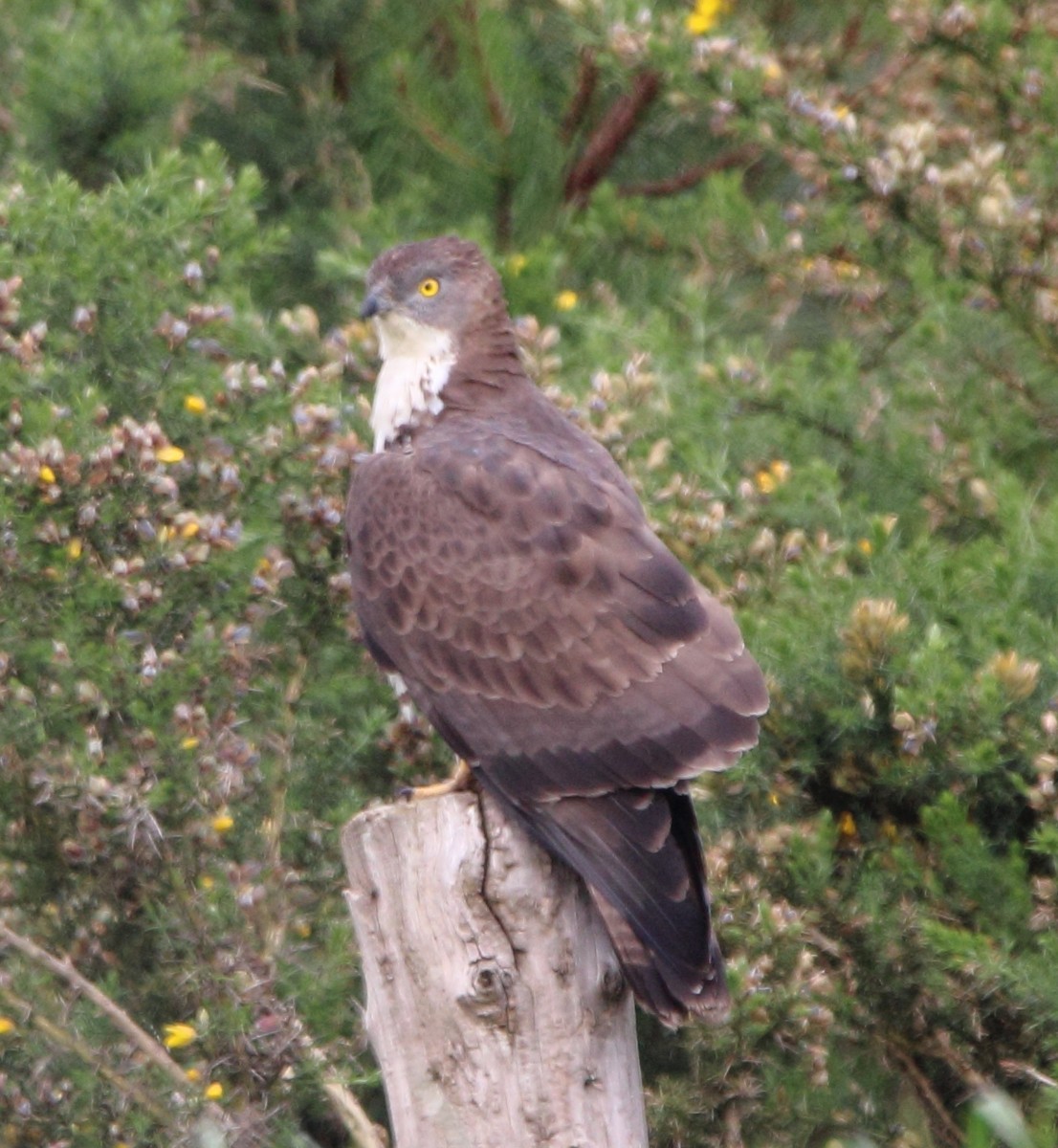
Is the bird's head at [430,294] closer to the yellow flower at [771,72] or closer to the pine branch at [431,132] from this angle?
the yellow flower at [771,72]

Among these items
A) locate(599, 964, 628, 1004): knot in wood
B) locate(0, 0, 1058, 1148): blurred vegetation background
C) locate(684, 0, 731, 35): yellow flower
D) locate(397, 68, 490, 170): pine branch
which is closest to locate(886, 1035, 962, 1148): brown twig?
locate(0, 0, 1058, 1148): blurred vegetation background

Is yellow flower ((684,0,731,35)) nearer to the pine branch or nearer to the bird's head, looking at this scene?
the pine branch

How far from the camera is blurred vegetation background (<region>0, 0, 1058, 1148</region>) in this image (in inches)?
175

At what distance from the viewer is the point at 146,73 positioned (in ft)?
20.6

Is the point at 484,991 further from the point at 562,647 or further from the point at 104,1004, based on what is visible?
the point at 104,1004

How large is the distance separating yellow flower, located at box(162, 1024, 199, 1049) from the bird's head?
1670 millimetres

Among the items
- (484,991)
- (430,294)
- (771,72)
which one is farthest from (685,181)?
(484,991)

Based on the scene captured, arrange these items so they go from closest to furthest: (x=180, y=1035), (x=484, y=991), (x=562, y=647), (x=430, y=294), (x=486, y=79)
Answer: (x=484, y=991) < (x=562, y=647) < (x=180, y=1035) < (x=430, y=294) < (x=486, y=79)

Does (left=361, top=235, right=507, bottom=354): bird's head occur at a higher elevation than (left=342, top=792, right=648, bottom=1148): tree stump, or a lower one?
higher

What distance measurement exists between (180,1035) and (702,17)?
148 inches

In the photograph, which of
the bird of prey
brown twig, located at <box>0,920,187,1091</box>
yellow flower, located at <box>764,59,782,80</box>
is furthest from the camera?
yellow flower, located at <box>764,59,782,80</box>

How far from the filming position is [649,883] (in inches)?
141

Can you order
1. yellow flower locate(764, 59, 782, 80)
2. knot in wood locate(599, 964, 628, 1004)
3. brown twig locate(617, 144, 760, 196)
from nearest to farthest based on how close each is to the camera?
1. knot in wood locate(599, 964, 628, 1004)
2. yellow flower locate(764, 59, 782, 80)
3. brown twig locate(617, 144, 760, 196)

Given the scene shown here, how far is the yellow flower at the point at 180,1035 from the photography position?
4316 mm
